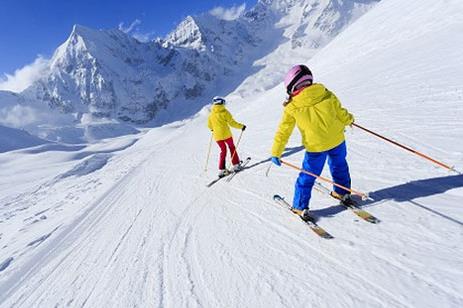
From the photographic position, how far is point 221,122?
970cm

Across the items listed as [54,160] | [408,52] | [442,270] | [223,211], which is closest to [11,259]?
[223,211]

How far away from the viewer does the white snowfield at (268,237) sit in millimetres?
3951

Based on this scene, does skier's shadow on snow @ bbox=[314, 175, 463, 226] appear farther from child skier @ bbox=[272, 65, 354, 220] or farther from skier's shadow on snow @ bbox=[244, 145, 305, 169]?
skier's shadow on snow @ bbox=[244, 145, 305, 169]

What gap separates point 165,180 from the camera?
11.9 meters

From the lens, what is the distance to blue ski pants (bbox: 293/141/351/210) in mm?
5180

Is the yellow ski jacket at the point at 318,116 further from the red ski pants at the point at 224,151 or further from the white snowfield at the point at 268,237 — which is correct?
the red ski pants at the point at 224,151

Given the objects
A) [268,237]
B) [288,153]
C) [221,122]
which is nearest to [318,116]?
[268,237]

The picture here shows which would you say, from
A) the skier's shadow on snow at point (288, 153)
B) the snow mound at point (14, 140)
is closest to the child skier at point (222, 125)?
the skier's shadow on snow at point (288, 153)

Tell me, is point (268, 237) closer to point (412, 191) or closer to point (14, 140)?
point (412, 191)

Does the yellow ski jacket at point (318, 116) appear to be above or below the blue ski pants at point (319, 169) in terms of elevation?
above

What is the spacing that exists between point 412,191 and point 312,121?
6.64 ft

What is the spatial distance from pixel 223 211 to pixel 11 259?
4811 millimetres

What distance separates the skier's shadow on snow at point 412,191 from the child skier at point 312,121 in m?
0.67

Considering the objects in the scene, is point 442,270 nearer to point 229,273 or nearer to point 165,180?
point 229,273
